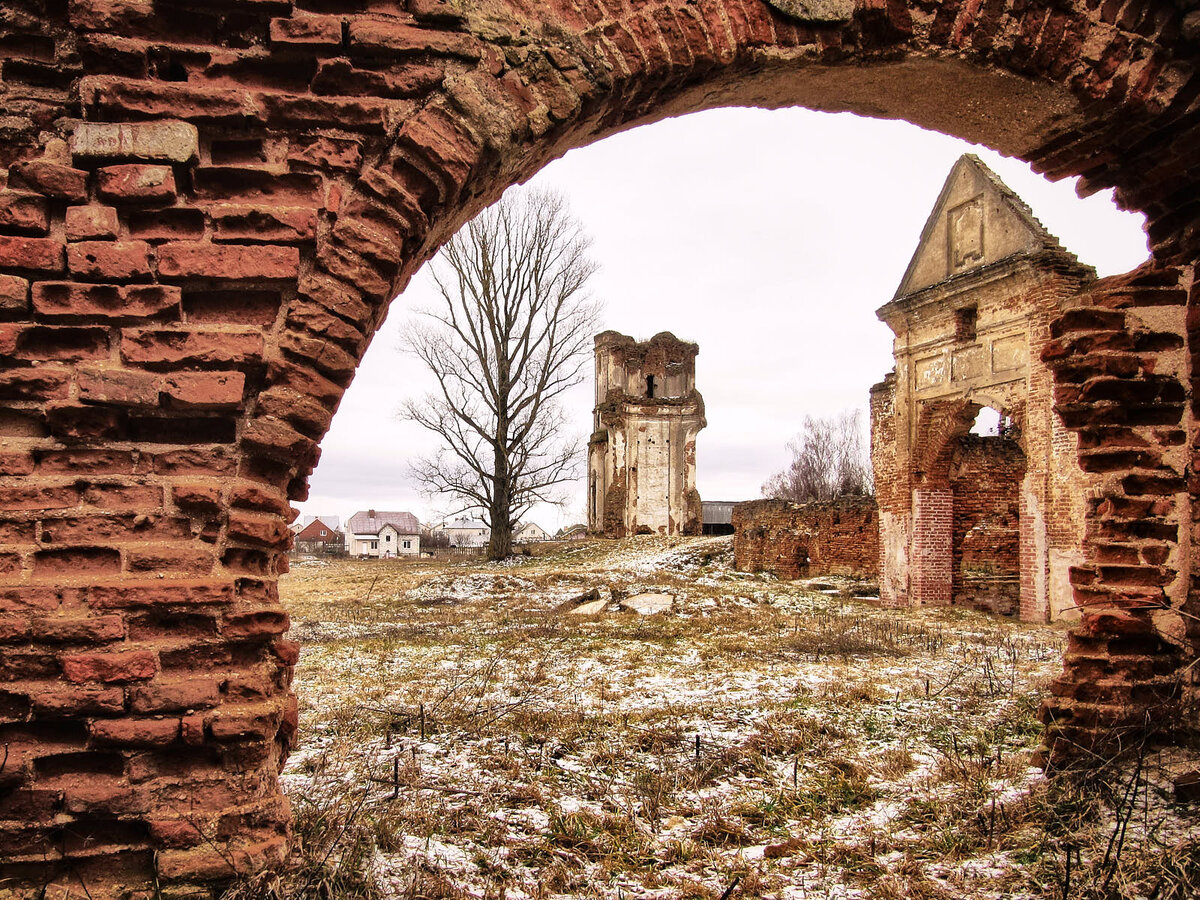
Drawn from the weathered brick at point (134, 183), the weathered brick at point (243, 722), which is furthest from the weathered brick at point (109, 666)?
the weathered brick at point (134, 183)

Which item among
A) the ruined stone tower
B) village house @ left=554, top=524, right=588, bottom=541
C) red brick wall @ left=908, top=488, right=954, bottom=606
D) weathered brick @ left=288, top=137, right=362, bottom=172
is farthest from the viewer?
village house @ left=554, top=524, right=588, bottom=541

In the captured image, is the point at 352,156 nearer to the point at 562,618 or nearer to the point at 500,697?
the point at 500,697

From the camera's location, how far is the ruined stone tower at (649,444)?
2911cm

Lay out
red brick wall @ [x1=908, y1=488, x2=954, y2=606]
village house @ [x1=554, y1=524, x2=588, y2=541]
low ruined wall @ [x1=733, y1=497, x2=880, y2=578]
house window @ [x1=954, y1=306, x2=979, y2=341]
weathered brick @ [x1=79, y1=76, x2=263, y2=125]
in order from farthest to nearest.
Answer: village house @ [x1=554, y1=524, x2=588, y2=541], low ruined wall @ [x1=733, y1=497, x2=880, y2=578], red brick wall @ [x1=908, y1=488, x2=954, y2=606], house window @ [x1=954, y1=306, x2=979, y2=341], weathered brick @ [x1=79, y1=76, x2=263, y2=125]

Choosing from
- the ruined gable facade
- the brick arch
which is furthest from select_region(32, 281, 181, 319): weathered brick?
the ruined gable facade

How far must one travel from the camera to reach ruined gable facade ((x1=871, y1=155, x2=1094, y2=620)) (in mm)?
10648

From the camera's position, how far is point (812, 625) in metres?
9.67

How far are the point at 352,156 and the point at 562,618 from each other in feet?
27.8

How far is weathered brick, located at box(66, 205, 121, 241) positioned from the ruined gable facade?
1026 centimetres

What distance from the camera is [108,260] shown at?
235cm

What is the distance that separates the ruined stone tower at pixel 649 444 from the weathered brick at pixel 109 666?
26.8 m

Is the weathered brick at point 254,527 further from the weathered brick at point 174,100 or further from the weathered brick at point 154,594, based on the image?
the weathered brick at point 174,100

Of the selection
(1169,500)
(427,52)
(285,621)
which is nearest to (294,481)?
(285,621)

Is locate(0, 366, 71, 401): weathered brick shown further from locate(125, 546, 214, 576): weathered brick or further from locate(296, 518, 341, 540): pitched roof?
locate(296, 518, 341, 540): pitched roof
